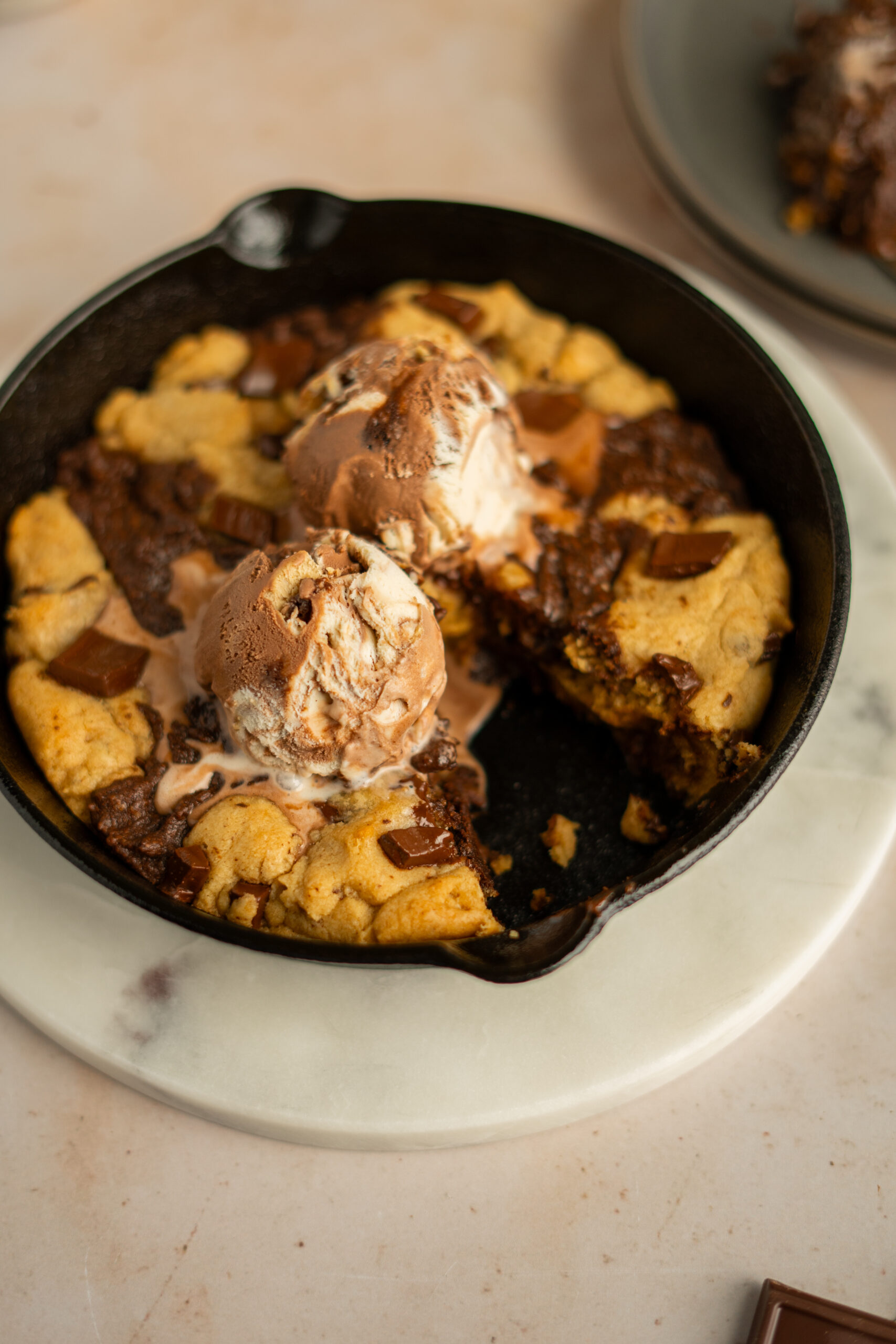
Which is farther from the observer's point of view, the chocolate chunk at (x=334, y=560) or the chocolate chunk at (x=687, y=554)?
the chocolate chunk at (x=687, y=554)

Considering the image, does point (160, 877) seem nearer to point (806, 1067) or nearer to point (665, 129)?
point (806, 1067)

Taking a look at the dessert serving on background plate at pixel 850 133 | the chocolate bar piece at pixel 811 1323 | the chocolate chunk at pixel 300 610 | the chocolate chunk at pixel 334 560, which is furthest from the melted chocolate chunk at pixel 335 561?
the dessert serving on background plate at pixel 850 133

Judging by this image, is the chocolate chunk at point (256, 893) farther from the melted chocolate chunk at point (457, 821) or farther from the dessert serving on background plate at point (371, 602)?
the melted chocolate chunk at point (457, 821)

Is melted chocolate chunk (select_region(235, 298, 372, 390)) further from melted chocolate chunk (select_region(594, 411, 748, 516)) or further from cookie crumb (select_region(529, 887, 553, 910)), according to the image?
cookie crumb (select_region(529, 887, 553, 910))

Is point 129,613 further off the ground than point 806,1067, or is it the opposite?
point 129,613

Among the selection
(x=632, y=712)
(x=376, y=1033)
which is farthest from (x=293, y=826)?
(x=632, y=712)

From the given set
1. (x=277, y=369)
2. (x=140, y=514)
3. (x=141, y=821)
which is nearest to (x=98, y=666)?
(x=141, y=821)
